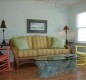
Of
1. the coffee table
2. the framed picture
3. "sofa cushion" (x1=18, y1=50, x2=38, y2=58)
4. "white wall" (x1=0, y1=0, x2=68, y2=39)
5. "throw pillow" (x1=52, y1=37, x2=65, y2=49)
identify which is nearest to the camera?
the coffee table

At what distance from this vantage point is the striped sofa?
4.54 meters

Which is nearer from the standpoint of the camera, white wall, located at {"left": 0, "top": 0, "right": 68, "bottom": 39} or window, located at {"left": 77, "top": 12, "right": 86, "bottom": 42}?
A: white wall, located at {"left": 0, "top": 0, "right": 68, "bottom": 39}

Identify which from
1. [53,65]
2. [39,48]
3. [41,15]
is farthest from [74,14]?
[53,65]

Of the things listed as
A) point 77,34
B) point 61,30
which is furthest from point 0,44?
point 77,34

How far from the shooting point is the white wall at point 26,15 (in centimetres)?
546

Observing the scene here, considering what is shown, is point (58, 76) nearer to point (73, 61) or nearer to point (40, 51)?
point (73, 61)

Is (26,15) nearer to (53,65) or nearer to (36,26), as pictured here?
(36,26)

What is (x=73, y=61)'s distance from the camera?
416cm

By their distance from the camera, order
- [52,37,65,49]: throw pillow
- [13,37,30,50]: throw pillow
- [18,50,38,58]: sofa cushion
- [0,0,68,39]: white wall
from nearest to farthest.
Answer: [18,50,38,58]: sofa cushion, [13,37,30,50]: throw pillow, [52,37,65,49]: throw pillow, [0,0,68,39]: white wall

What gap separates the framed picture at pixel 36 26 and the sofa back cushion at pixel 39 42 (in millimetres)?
424

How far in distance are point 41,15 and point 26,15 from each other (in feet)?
1.92

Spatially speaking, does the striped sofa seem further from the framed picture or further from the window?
the window

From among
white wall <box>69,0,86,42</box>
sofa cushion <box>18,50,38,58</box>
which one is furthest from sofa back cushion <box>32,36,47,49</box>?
white wall <box>69,0,86,42</box>

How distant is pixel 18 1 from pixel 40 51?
2.03m
